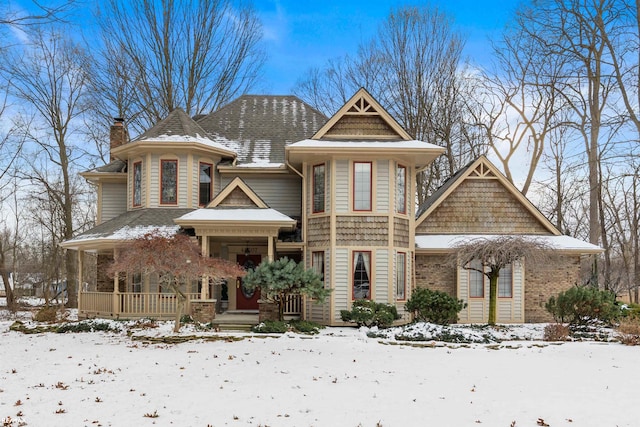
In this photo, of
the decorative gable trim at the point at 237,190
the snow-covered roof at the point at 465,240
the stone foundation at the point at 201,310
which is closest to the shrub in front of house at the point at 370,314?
the snow-covered roof at the point at 465,240

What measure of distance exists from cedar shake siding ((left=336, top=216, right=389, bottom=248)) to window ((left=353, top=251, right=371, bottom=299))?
0.37 meters

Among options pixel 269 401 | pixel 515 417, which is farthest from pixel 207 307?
pixel 515 417

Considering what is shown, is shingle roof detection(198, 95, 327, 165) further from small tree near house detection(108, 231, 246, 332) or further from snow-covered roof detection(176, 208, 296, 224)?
small tree near house detection(108, 231, 246, 332)

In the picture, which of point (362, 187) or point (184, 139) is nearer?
point (362, 187)

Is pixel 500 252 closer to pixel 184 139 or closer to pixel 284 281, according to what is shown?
pixel 284 281

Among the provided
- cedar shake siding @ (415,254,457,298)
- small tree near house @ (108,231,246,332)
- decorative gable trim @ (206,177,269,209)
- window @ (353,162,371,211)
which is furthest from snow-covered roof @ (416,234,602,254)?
small tree near house @ (108,231,246,332)

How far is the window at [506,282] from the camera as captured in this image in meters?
19.0

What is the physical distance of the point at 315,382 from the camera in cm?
940

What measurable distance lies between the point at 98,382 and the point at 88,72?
2199 cm

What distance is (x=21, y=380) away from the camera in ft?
31.2

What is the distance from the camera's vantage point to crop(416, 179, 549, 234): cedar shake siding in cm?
1955

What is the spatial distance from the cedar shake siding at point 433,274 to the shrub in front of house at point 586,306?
12.6 ft

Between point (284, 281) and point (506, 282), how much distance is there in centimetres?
848

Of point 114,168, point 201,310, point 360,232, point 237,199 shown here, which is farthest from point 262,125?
point 201,310
